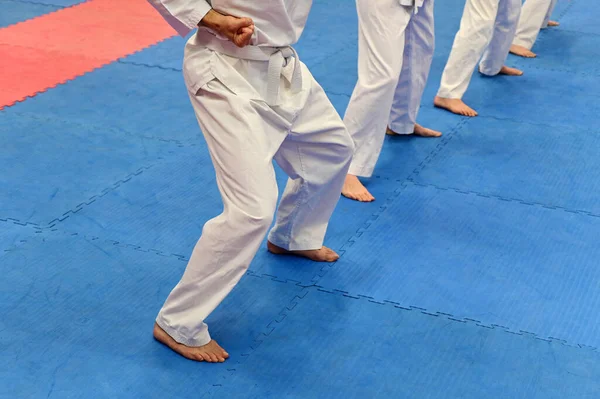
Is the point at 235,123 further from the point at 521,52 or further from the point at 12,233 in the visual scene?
the point at 521,52

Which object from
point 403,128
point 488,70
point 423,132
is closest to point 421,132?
point 423,132

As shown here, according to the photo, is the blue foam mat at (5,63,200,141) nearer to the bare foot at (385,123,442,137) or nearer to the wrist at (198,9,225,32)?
the bare foot at (385,123,442,137)

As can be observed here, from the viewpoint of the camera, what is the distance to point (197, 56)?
8.48 feet

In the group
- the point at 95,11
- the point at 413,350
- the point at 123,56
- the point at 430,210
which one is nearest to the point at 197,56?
the point at 413,350

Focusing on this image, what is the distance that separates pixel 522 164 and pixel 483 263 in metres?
1.15

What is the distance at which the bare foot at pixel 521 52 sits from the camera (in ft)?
20.2

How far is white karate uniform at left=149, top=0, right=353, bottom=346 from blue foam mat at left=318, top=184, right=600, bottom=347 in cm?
67

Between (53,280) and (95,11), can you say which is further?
(95,11)

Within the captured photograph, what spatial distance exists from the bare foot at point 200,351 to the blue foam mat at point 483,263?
1.96 feet

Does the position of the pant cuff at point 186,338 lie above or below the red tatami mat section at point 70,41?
above

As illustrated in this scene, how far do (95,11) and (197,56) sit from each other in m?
4.53

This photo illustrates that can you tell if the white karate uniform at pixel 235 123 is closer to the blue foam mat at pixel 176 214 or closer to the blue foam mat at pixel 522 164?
the blue foam mat at pixel 176 214

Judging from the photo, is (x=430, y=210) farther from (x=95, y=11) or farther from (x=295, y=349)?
(x=95, y=11)

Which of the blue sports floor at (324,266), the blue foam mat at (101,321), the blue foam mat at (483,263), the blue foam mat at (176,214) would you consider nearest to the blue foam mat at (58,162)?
the blue sports floor at (324,266)
